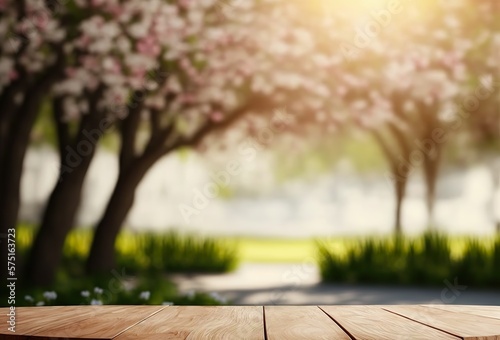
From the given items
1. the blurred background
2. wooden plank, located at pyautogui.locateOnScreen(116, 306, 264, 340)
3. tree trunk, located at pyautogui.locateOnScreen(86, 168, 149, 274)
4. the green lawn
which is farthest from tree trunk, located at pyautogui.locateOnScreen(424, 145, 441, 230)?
wooden plank, located at pyautogui.locateOnScreen(116, 306, 264, 340)

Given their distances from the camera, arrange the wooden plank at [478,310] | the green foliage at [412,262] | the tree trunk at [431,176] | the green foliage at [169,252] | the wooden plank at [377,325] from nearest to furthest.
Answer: the wooden plank at [377,325] → the wooden plank at [478,310] → the green foliage at [412,262] → the green foliage at [169,252] → the tree trunk at [431,176]

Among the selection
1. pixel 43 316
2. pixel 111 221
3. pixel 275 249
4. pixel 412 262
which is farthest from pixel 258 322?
pixel 275 249

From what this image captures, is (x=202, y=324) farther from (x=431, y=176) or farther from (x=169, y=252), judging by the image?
(x=431, y=176)

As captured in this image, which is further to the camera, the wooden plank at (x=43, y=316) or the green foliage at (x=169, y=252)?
the green foliage at (x=169, y=252)

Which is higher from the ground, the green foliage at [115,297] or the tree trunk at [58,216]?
the tree trunk at [58,216]

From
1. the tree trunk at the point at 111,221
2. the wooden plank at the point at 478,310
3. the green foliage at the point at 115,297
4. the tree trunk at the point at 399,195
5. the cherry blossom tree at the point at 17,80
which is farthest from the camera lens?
the tree trunk at the point at 399,195

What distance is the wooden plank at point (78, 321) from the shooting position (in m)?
1.61

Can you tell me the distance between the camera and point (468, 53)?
10875 millimetres

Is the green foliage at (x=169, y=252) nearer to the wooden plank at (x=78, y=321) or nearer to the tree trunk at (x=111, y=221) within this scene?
the tree trunk at (x=111, y=221)

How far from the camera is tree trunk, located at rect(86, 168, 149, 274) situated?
9.12 m

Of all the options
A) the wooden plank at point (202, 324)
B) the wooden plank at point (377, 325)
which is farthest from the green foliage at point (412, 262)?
the wooden plank at point (202, 324)

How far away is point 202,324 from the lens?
1.82 metres

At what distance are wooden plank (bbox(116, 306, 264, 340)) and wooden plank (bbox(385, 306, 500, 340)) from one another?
0.47 metres

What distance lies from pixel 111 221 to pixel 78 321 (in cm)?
755
